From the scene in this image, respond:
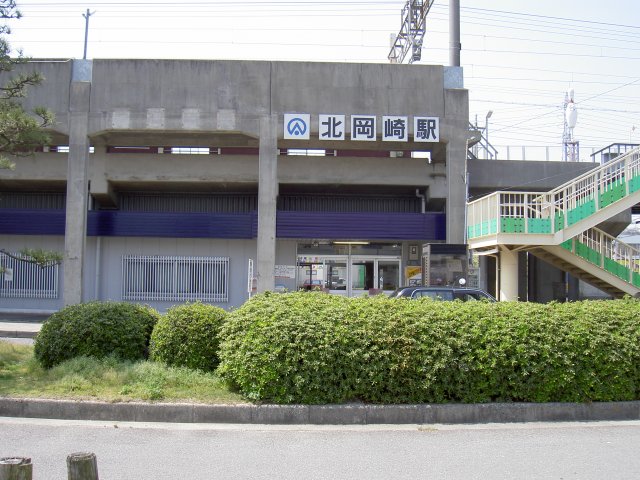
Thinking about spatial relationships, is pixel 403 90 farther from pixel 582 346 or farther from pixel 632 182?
pixel 582 346

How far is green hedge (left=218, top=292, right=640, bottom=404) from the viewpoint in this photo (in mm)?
7070

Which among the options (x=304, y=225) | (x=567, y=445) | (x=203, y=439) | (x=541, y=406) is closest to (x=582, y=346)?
(x=541, y=406)

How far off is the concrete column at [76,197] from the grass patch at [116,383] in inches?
506

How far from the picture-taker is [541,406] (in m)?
7.22

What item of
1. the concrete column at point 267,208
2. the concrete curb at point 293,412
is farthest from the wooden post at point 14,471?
the concrete column at point 267,208

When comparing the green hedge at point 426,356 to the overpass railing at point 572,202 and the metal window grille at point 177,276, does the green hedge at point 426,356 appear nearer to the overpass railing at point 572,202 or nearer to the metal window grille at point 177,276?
the overpass railing at point 572,202

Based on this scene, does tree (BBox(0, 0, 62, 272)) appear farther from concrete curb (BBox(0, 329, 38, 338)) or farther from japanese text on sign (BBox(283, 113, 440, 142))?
japanese text on sign (BBox(283, 113, 440, 142))

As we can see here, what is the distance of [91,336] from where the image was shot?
344 inches

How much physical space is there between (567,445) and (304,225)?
16.4 meters

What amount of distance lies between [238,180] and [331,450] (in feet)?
58.3

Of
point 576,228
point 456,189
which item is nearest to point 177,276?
point 456,189

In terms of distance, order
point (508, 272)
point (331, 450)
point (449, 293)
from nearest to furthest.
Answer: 1. point (331, 450)
2. point (449, 293)
3. point (508, 272)

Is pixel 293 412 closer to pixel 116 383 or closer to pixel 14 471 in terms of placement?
pixel 116 383

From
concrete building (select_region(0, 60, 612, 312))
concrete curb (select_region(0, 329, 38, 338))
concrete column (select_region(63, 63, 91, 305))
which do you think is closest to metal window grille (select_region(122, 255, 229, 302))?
concrete building (select_region(0, 60, 612, 312))
